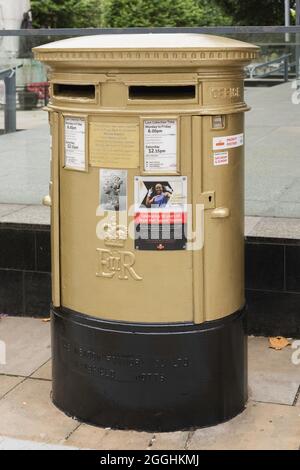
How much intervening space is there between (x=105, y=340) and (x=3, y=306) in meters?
2.03

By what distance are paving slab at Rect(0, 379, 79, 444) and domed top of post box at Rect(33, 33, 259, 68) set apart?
5.80 ft

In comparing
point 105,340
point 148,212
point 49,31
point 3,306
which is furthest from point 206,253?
point 49,31

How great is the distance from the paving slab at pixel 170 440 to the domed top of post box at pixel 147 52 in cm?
174

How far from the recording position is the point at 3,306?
548 centimetres

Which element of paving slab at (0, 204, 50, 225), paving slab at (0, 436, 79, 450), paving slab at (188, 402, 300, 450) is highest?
paving slab at (0, 204, 50, 225)

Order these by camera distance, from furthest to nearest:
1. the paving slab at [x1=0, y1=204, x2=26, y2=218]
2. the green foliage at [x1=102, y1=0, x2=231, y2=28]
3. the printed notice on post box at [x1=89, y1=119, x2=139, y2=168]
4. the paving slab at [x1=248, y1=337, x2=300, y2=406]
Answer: the green foliage at [x1=102, y1=0, x2=231, y2=28]
the paving slab at [x1=0, y1=204, x2=26, y2=218]
the paving slab at [x1=248, y1=337, x2=300, y2=406]
the printed notice on post box at [x1=89, y1=119, x2=139, y2=168]

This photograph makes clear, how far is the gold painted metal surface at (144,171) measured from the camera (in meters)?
3.34

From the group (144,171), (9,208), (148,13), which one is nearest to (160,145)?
(144,171)

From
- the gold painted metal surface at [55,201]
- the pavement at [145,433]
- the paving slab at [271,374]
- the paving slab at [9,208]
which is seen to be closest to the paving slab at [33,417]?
the pavement at [145,433]

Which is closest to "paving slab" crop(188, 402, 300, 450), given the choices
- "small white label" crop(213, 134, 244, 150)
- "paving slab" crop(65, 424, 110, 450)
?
"paving slab" crop(65, 424, 110, 450)

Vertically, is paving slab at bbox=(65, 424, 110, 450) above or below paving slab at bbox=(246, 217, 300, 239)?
below

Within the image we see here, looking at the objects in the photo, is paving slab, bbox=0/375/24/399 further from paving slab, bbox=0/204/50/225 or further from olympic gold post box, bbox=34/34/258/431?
paving slab, bbox=0/204/50/225

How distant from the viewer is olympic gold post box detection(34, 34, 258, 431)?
3.38 meters

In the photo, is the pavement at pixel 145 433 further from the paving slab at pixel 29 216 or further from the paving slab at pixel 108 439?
the paving slab at pixel 29 216
